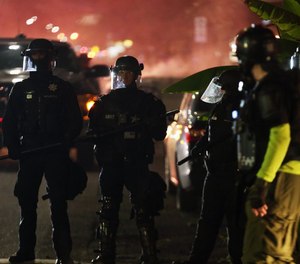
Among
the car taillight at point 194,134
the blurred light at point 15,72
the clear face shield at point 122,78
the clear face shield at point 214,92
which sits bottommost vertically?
the car taillight at point 194,134

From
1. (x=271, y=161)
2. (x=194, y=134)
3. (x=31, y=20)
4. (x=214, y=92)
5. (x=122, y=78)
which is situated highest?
(x=31, y=20)

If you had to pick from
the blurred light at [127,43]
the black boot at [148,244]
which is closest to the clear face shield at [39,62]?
the black boot at [148,244]

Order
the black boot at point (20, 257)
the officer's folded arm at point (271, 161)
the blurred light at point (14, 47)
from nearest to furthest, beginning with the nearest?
the officer's folded arm at point (271, 161), the black boot at point (20, 257), the blurred light at point (14, 47)

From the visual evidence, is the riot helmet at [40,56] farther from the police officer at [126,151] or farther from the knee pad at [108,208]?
the knee pad at [108,208]

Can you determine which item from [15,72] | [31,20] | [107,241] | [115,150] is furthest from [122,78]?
[31,20]

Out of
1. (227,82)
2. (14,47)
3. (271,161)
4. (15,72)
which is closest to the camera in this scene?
(271,161)

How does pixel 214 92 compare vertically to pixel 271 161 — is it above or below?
above

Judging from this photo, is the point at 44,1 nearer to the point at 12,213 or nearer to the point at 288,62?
the point at 12,213

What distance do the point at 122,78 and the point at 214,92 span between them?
787 mm

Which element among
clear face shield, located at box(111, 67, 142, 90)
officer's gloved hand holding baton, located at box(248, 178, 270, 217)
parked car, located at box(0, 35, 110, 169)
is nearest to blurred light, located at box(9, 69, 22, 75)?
parked car, located at box(0, 35, 110, 169)

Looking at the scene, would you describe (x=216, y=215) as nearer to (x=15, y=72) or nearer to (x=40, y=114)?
(x=40, y=114)

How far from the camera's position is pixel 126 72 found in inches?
259

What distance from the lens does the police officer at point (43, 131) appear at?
21.4 ft

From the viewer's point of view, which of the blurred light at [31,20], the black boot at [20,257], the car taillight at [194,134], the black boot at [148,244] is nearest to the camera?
the black boot at [148,244]
